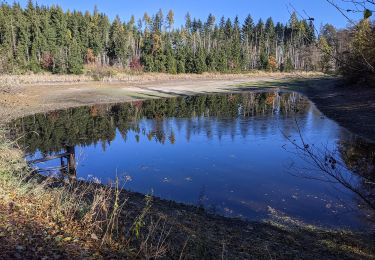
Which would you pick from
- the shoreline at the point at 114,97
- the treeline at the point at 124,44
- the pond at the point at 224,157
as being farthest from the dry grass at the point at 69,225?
the treeline at the point at 124,44

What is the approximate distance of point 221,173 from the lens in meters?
15.0

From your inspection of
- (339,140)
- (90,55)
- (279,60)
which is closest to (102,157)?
(339,140)

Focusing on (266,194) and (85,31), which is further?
(85,31)

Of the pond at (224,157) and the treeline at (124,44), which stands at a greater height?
the treeline at (124,44)

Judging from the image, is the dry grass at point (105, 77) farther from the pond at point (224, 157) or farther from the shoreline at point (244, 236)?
the shoreline at point (244, 236)

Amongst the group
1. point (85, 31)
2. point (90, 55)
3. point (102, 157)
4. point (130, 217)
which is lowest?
point (102, 157)

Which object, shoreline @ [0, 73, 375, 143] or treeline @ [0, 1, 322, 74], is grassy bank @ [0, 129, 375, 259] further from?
treeline @ [0, 1, 322, 74]

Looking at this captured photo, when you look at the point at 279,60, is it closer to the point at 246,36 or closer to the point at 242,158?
the point at 246,36

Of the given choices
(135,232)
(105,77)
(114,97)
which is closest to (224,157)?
(135,232)

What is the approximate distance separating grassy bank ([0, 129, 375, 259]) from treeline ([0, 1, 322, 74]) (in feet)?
159

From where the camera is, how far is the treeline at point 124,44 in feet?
241

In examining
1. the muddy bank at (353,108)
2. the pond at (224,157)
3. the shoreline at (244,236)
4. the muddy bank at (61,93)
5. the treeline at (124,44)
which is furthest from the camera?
the treeline at (124,44)

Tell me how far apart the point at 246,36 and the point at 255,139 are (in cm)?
10310

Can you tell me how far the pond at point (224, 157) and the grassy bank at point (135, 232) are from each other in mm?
1453
